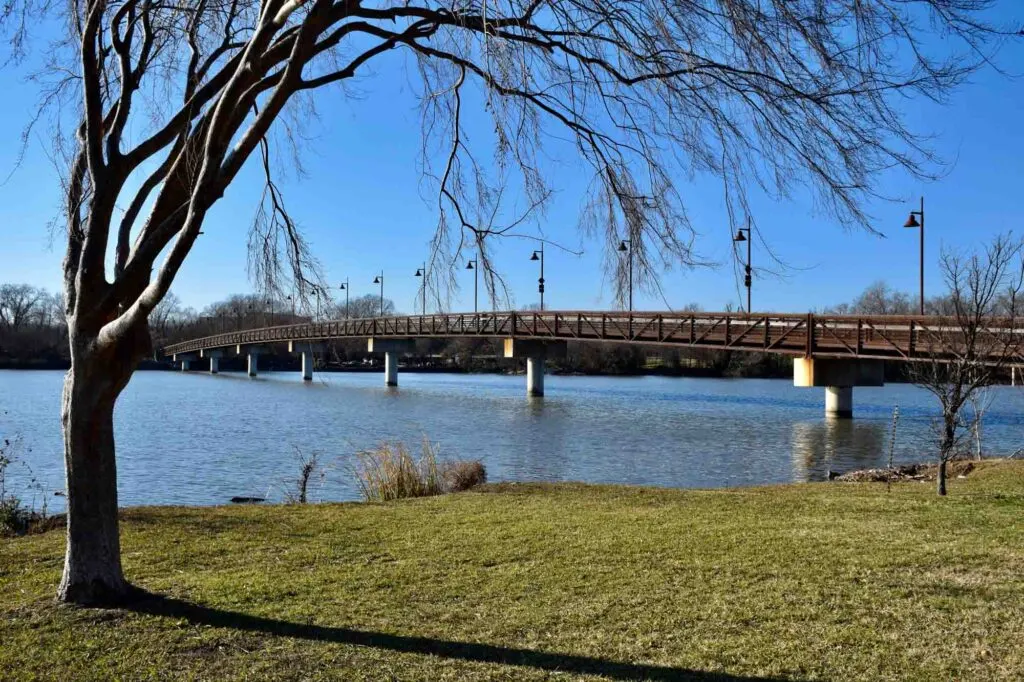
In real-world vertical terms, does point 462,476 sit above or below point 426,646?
below

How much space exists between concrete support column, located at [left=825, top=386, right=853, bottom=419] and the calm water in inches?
33.0

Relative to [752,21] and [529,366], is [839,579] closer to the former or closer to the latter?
[752,21]

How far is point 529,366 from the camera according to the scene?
57.9 meters

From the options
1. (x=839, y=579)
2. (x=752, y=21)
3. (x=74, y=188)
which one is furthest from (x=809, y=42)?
(x=74, y=188)

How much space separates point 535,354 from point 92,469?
2041 inches

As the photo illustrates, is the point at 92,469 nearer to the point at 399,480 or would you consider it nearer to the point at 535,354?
the point at 399,480

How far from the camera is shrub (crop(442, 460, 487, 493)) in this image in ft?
47.1

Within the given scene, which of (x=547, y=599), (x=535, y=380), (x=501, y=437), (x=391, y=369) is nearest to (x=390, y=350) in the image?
(x=391, y=369)

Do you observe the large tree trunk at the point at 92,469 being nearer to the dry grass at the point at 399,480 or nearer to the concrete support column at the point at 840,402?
the dry grass at the point at 399,480

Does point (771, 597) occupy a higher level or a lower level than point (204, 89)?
lower

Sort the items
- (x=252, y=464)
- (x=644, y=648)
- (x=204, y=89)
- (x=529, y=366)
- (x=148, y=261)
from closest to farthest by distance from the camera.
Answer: (x=644, y=648)
(x=148, y=261)
(x=204, y=89)
(x=252, y=464)
(x=529, y=366)

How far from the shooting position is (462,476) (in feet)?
48.1

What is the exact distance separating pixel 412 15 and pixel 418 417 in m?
31.9

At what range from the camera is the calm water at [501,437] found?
59.0 ft
